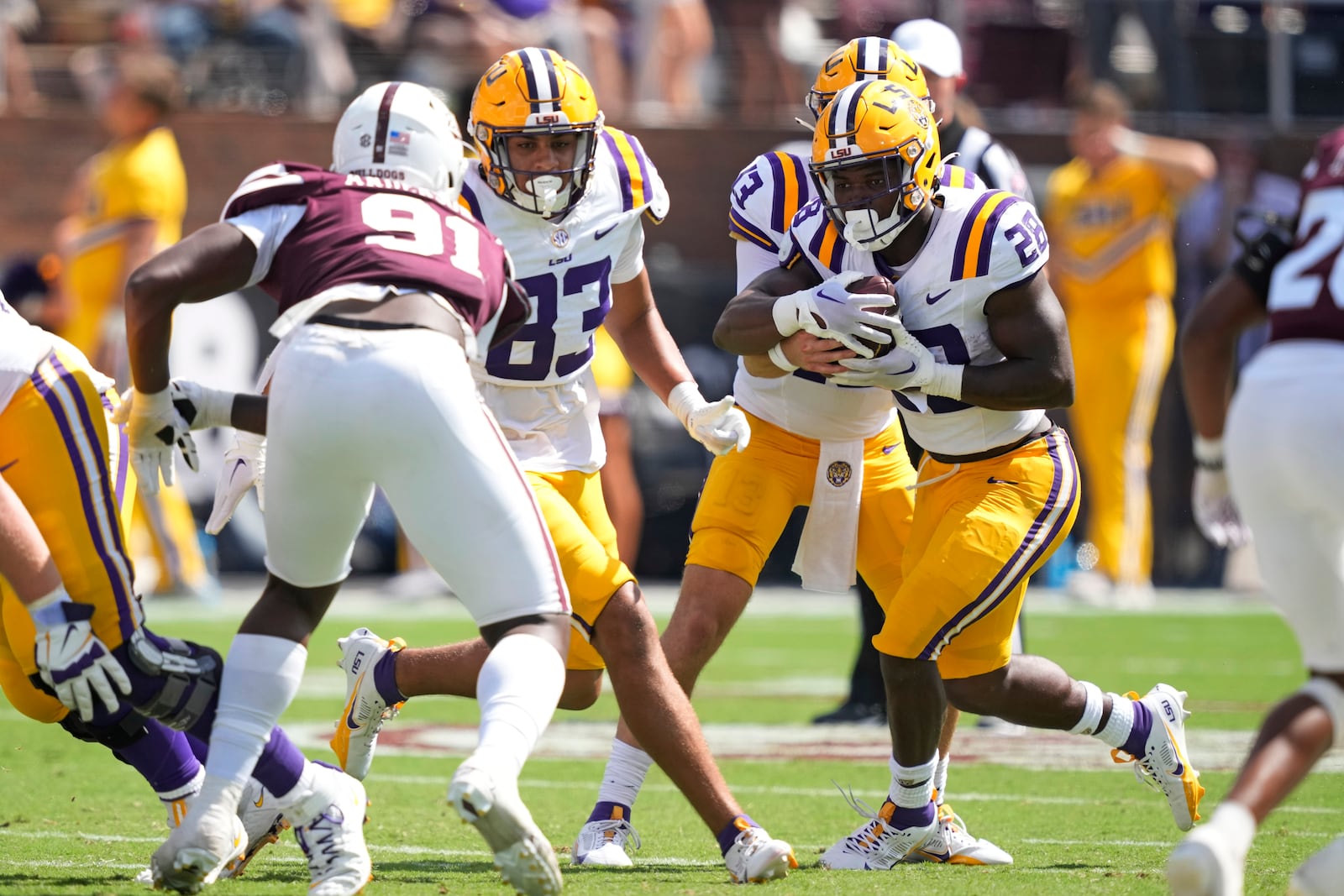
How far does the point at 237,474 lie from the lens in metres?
3.96

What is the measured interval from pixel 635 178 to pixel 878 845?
177 centimetres

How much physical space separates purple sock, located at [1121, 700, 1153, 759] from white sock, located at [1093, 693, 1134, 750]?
0.5 inches

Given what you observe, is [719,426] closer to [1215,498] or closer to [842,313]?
[842,313]

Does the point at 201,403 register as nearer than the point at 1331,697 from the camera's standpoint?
No

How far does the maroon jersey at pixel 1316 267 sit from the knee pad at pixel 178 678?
7.22 feet

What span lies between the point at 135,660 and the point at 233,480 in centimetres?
58

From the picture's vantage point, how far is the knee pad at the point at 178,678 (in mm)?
3492

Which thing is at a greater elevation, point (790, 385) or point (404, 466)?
point (404, 466)

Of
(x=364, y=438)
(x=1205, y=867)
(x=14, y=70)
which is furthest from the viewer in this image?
(x=14, y=70)

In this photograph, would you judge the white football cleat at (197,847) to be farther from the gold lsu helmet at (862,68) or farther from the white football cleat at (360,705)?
the gold lsu helmet at (862,68)

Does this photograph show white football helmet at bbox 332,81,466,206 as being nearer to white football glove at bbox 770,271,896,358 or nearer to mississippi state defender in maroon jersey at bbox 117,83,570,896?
mississippi state defender in maroon jersey at bbox 117,83,570,896

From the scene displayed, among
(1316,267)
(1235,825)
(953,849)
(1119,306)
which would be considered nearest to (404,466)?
(1235,825)

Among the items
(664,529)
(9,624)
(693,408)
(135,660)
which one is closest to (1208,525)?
(693,408)

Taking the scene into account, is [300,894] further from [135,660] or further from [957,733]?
[957,733]
